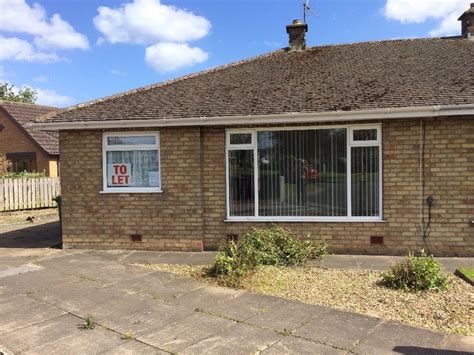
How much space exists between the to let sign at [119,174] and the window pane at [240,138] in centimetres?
220

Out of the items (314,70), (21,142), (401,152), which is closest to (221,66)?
(314,70)

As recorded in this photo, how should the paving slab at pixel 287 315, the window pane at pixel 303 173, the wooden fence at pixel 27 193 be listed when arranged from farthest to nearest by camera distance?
the wooden fence at pixel 27 193 → the window pane at pixel 303 173 → the paving slab at pixel 287 315

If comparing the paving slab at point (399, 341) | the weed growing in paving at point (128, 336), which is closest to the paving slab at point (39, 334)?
the weed growing in paving at point (128, 336)

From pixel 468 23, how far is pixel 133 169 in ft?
Result: 30.9

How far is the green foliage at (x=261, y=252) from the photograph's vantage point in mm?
6543

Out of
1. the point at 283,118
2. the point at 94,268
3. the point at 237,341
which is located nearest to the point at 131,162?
the point at 94,268

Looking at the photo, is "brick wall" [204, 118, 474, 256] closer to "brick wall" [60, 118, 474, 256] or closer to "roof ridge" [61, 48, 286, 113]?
"brick wall" [60, 118, 474, 256]

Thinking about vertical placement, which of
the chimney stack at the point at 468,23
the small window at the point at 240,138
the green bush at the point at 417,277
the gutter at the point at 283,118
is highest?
the chimney stack at the point at 468,23

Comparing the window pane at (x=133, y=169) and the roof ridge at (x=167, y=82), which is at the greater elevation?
the roof ridge at (x=167, y=82)

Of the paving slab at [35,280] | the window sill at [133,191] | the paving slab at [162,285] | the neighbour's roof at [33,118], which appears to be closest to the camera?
the paving slab at [162,285]

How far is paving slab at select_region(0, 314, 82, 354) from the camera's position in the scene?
4297 millimetres

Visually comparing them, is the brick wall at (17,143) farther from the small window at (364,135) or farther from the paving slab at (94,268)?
the small window at (364,135)

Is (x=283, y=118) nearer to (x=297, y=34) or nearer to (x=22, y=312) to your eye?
(x=22, y=312)

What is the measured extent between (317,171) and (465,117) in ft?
9.01
